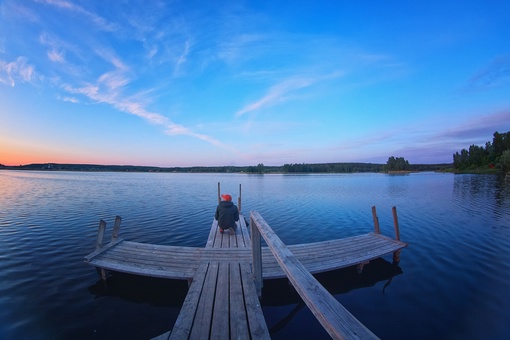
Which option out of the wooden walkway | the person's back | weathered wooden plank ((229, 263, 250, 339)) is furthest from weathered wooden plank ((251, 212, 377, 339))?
the person's back

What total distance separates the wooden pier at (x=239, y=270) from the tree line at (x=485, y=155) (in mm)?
114091

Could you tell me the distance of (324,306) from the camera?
233cm

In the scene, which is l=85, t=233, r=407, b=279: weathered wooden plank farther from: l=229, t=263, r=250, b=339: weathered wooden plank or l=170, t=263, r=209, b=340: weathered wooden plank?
l=229, t=263, r=250, b=339: weathered wooden plank

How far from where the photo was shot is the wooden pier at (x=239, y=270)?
265cm

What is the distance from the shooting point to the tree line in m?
101

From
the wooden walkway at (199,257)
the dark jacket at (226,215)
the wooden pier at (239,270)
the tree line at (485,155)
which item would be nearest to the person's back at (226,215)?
the dark jacket at (226,215)

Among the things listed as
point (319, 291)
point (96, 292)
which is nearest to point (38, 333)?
point (96, 292)

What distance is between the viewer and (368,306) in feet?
22.6

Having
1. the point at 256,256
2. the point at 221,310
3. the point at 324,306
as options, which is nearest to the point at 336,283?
the point at 256,256

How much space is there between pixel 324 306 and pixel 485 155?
164 metres

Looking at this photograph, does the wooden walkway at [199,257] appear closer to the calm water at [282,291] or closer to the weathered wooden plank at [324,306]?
the calm water at [282,291]

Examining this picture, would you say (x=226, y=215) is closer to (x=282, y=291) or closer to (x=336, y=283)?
(x=282, y=291)

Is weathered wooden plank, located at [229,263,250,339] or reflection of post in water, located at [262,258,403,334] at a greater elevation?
weathered wooden plank, located at [229,263,250,339]

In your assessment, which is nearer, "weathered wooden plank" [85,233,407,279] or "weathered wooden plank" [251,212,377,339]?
"weathered wooden plank" [251,212,377,339]
